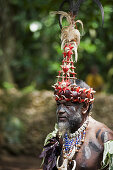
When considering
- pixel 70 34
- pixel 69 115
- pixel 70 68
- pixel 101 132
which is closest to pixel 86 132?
pixel 101 132

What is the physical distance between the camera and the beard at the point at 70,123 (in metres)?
3.13

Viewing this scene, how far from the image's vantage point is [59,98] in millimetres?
3189

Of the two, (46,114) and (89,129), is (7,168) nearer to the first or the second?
(46,114)

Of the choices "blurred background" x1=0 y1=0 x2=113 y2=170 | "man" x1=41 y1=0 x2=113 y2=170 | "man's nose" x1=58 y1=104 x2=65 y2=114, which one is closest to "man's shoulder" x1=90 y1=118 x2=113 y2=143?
"man" x1=41 y1=0 x2=113 y2=170

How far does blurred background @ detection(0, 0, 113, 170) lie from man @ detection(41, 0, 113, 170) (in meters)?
1.69

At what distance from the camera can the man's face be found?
3.13 m

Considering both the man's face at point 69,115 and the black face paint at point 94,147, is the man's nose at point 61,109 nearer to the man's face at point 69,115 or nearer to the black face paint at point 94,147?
the man's face at point 69,115

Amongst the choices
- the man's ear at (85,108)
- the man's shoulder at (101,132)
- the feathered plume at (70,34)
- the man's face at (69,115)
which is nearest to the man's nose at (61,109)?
the man's face at (69,115)

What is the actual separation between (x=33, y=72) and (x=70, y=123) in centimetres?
793

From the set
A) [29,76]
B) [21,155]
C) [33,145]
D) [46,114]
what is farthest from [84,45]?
[29,76]

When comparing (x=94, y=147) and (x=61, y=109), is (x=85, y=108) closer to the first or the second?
(x=61, y=109)

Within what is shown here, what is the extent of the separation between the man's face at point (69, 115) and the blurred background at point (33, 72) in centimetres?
187

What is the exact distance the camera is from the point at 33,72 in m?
11.0

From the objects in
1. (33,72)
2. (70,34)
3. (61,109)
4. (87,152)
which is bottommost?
(87,152)
